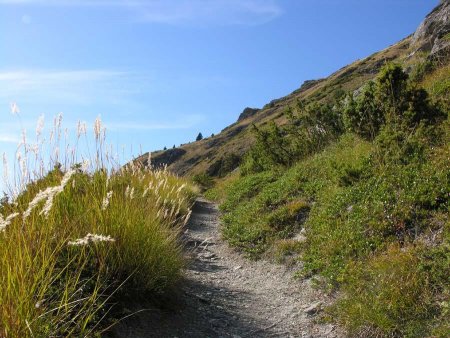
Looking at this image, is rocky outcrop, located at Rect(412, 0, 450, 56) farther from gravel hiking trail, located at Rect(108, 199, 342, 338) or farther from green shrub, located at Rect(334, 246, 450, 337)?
green shrub, located at Rect(334, 246, 450, 337)

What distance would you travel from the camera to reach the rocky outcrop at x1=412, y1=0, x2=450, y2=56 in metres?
16.3

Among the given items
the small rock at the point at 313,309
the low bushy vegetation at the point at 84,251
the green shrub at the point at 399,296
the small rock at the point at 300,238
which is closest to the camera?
the low bushy vegetation at the point at 84,251

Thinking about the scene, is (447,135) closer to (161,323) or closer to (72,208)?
(161,323)

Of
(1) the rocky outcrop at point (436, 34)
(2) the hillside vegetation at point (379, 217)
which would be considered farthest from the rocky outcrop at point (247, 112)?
(2) the hillside vegetation at point (379, 217)

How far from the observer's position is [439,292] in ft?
17.0

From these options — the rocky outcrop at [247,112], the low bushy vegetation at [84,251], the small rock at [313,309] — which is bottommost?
the small rock at [313,309]

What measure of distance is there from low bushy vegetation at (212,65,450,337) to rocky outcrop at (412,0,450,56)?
290 cm

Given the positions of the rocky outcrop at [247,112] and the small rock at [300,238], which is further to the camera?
the rocky outcrop at [247,112]

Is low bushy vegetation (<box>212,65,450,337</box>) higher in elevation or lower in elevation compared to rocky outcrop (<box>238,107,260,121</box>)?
lower

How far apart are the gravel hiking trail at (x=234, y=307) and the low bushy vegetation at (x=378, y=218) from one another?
43cm

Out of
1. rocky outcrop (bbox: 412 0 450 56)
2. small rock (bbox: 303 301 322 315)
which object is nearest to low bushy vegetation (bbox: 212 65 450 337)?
small rock (bbox: 303 301 322 315)

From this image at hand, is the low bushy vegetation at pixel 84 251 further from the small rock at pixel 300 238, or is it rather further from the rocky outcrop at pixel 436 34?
the rocky outcrop at pixel 436 34

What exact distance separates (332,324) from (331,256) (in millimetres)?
1824

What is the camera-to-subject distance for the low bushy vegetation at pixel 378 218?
17.3ft
